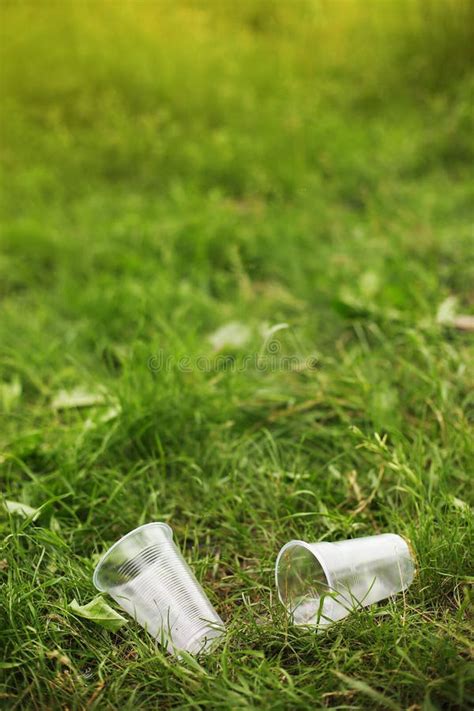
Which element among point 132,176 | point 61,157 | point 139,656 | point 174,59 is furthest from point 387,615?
point 174,59

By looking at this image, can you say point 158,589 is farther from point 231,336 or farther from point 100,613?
point 231,336

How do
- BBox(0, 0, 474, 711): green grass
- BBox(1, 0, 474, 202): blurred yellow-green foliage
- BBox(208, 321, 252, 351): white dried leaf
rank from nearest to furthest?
BBox(0, 0, 474, 711): green grass, BBox(208, 321, 252, 351): white dried leaf, BBox(1, 0, 474, 202): blurred yellow-green foliage

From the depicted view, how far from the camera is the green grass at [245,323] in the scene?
1.31m

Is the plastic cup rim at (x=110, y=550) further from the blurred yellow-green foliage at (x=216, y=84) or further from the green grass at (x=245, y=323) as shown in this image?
the blurred yellow-green foliage at (x=216, y=84)

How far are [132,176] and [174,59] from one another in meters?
1.26

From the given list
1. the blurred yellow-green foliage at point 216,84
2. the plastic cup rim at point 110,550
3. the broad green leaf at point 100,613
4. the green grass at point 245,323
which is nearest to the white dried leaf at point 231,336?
the green grass at point 245,323

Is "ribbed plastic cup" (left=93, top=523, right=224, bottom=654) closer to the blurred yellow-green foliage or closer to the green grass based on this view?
the green grass

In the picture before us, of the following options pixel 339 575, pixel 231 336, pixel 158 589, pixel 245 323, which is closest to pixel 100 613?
pixel 158 589

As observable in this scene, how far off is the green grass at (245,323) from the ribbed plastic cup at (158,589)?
43mm

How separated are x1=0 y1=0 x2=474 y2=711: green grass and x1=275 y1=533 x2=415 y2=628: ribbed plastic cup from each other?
0.03m

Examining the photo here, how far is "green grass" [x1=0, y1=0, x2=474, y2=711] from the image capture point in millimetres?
1308

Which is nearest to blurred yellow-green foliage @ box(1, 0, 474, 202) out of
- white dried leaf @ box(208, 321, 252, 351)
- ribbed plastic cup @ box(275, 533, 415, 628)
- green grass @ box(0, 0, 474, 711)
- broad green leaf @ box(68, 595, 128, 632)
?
green grass @ box(0, 0, 474, 711)

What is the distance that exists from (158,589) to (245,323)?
1285 mm

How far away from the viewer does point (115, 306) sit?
2643 mm
